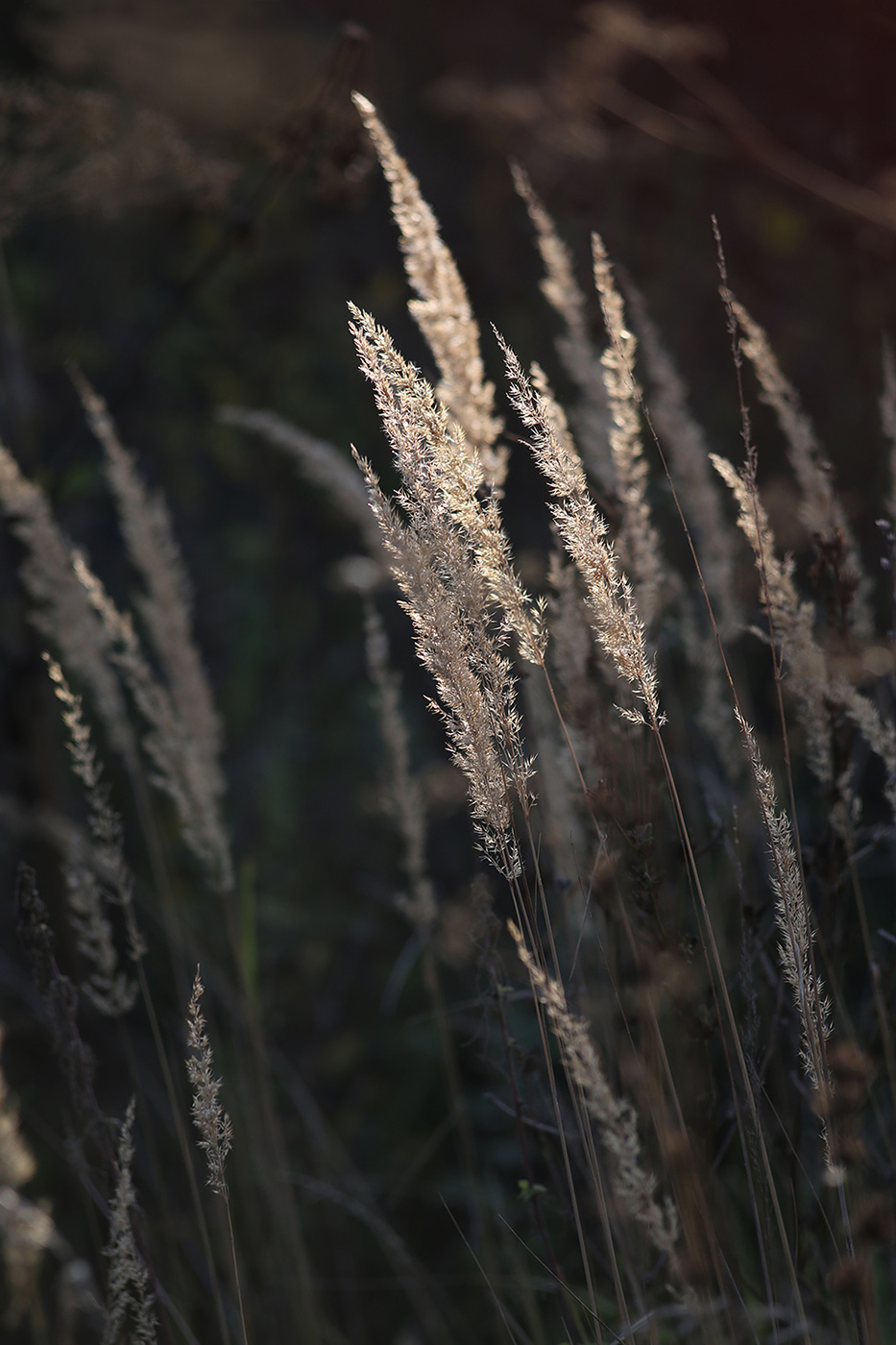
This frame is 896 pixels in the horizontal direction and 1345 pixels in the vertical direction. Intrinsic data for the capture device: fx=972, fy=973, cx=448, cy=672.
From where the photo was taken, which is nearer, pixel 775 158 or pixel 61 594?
pixel 61 594

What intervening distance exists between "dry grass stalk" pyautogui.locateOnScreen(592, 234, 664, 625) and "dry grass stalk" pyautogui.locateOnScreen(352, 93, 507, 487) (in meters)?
0.16

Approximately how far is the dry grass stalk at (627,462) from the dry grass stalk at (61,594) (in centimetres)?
93

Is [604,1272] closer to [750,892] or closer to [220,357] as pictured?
[750,892]

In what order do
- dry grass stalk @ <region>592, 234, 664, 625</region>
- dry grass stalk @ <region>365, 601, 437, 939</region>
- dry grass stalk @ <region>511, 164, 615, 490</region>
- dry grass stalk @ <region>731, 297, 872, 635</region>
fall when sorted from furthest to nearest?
dry grass stalk @ <region>365, 601, 437, 939</region>, dry grass stalk @ <region>511, 164, 615, 490</region>, dry grass stalk @ <region>731, 297, 872, 635</region>, dry grass stalk @ <region>592, 234, 664, 625</region>

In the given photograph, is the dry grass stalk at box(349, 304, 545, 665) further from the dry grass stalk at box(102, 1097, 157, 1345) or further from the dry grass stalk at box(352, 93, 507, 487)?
the dry grass stalk at box(102, 1097, 157, 1345)

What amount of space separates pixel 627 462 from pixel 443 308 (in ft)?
1.03

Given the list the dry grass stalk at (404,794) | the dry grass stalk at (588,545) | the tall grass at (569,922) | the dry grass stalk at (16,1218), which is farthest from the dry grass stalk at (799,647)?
the dry grass stalk at (16,1218)

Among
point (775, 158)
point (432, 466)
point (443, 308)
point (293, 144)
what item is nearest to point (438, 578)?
point (432, 466)

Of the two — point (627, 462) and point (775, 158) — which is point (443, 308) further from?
point (775, 158)

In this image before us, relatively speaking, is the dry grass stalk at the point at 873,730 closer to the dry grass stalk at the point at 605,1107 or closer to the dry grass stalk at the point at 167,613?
the dry grass stalk at the point at 605,1107

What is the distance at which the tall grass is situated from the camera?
0.93m

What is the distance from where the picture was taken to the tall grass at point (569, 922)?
3.05 feet

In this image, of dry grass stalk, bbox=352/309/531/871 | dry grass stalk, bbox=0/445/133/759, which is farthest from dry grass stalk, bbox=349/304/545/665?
dry grass stalk, bbox=0/445/133/759

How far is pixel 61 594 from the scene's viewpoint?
1741 mm
